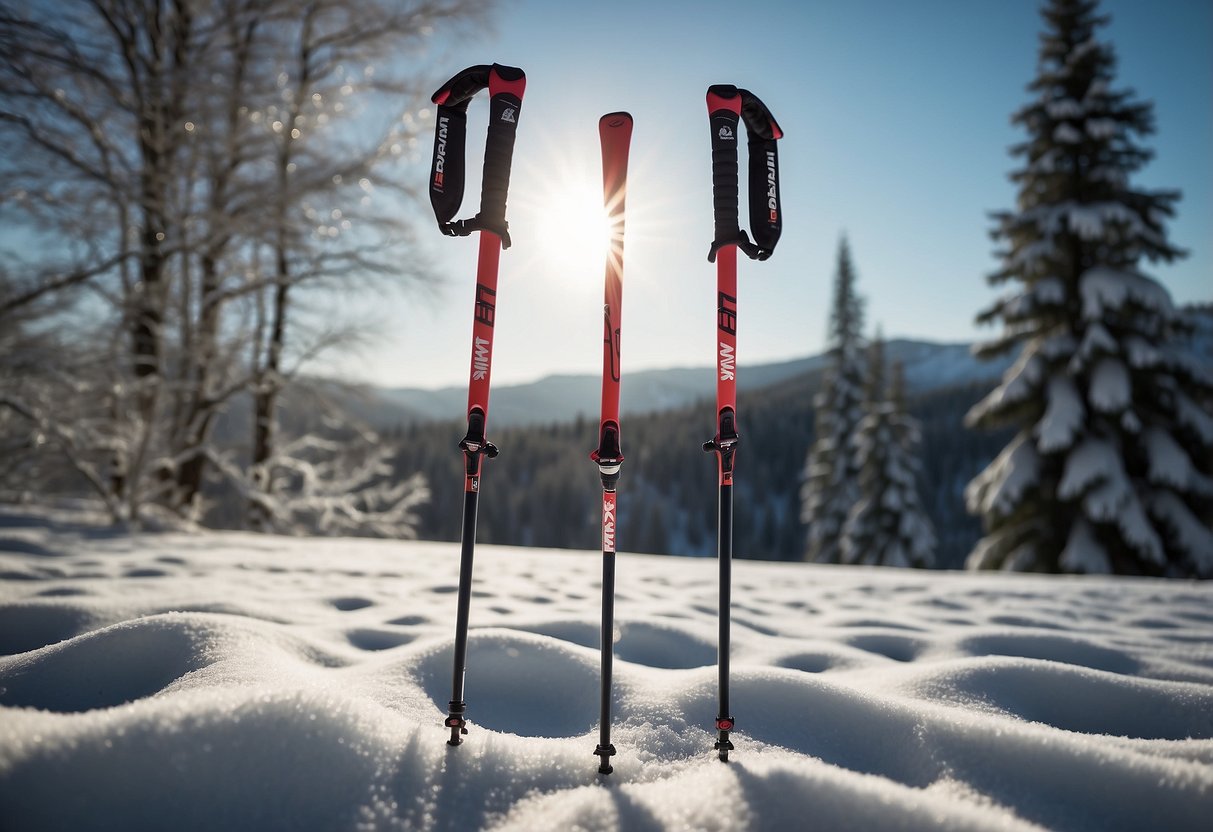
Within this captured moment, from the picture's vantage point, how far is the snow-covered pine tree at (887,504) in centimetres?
2194

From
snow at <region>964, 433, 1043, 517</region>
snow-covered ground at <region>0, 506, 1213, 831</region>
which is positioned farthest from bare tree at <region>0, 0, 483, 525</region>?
snow at <region>964, 433, 1043, 517</region>

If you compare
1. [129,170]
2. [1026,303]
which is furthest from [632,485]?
[129,170]

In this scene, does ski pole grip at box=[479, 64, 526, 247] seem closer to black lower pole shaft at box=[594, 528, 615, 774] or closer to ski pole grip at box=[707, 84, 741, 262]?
ski pole grip at box=[707, 84, 741, 262]

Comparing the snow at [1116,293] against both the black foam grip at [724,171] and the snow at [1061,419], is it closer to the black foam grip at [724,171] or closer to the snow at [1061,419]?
the snow at [1061,419]

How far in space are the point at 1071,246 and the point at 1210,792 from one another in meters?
12.6

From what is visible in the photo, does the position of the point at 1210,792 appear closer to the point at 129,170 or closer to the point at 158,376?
the point at 158,376

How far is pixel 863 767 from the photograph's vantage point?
57.6 inches

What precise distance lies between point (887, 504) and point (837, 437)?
13.7 ft

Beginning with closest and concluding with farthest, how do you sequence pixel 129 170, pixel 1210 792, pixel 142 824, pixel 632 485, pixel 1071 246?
pixel 142 824 < pixel 1210 792 < pixel 129 170 < pixel 1071 246 < pixel 632 485

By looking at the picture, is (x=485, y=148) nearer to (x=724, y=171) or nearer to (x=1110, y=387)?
(x=724, y=171)

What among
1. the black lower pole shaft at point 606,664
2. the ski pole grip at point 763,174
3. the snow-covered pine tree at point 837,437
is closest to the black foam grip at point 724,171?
the ski pole grip at point 763,174

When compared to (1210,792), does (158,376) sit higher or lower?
higher

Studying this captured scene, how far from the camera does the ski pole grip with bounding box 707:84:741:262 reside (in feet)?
5.65

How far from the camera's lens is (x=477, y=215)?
168 centimetres
